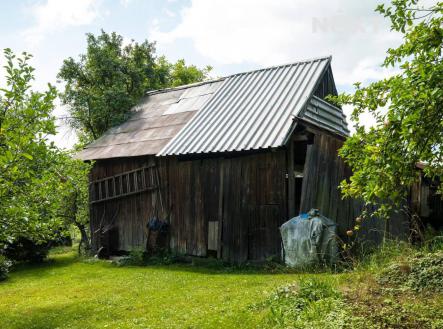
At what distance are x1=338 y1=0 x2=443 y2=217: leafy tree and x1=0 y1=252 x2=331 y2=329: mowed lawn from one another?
276cm

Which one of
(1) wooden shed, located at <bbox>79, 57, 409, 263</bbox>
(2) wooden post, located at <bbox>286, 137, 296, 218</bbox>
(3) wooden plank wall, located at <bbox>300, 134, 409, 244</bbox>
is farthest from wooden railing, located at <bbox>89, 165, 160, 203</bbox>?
(3) wooden plank wall, located at <bbox>300, 134, 409, 244</bbox>

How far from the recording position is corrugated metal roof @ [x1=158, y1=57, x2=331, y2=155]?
1220 centimetres

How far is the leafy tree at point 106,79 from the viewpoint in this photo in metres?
21.8

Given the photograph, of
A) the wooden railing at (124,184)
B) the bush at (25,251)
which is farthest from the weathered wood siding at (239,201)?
the bush at (25,251)

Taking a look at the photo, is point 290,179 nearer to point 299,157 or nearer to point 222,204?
point 222,204

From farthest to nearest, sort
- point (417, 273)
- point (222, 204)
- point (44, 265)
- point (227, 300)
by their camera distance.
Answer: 1. point (44, 265)
2. point (222, 204)
3. point (227, 300)
4. point (417, 273)

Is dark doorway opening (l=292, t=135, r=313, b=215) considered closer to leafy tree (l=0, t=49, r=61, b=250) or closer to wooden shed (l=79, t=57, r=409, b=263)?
wooden shed (l=79, t=57, r=409, b=263)

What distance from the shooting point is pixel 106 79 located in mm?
23906

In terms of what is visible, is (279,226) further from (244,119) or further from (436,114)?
(436,114)

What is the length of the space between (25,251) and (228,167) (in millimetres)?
9101

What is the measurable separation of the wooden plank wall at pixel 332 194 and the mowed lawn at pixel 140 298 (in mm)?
2400

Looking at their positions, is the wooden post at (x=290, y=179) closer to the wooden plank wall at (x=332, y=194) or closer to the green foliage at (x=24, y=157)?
the wooden plank wall at (x=332, y=194)

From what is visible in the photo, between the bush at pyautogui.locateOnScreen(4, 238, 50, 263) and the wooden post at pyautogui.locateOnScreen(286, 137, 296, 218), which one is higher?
the wooden post at pyautogui.locateOnScreen(286, 137, 296, 218)

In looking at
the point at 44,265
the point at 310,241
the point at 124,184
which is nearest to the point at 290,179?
the point at 310,241
